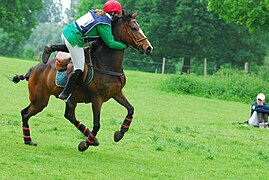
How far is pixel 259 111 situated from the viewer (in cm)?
1977

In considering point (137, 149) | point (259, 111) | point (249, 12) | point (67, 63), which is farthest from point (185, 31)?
point (67, 63)

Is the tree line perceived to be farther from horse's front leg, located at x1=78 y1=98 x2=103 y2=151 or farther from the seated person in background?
horse's front leg, located at x1=78 y1=98 x2=103 y2=151

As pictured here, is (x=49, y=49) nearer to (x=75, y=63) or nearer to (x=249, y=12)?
(x=75, y=63)

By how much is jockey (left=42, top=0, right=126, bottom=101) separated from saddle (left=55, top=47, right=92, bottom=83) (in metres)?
0.13

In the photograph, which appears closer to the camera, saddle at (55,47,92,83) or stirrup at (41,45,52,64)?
saddle at (55,47,92,83)

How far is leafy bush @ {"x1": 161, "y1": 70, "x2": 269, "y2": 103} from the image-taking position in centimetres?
3316

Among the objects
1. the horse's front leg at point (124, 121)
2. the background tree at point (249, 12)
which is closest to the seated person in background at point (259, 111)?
the horse's front leg at point (124, 121)

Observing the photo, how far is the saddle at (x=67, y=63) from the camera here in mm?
10719

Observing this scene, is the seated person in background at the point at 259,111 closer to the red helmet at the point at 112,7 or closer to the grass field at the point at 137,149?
the grass field at the point at 137,149

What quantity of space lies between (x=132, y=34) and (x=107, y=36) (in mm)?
→ 529

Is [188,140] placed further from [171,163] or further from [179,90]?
[179,90]

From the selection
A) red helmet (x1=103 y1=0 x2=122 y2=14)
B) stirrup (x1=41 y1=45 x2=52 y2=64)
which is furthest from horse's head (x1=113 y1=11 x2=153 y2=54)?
stirrup (x1=41 y1=45 x2=52 y2=64)

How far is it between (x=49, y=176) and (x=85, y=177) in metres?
0.55

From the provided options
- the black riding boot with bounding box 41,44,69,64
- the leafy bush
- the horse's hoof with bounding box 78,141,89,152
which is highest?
the black riding boot with bounding box 41,44,69,64
